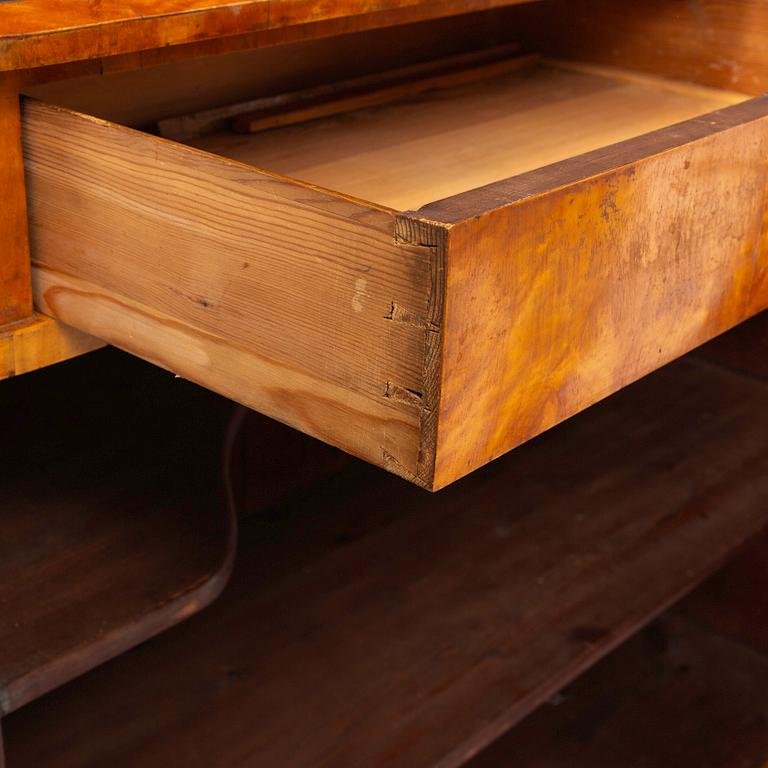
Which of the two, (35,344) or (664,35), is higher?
(664,35)

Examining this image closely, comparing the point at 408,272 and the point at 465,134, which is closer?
the point at 408,272

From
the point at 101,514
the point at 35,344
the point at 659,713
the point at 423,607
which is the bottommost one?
the point at 659,713

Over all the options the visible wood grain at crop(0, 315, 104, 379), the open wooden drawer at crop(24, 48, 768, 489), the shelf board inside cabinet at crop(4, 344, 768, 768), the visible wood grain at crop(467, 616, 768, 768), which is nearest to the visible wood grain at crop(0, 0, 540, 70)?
the open wooden drawer at crop(24, 48, 768, 489)

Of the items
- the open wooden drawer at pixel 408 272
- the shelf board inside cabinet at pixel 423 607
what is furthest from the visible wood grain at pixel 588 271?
the shelf board inside cabinet at pixel 423 607

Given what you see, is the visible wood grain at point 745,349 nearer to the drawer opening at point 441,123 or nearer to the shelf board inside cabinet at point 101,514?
the drawer opening at point 441,123

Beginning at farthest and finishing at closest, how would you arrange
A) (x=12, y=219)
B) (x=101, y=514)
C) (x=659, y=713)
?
(x=659, y=713), (x=101, y=514), (x=12, y=219)

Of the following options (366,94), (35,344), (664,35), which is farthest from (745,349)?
(35,344)

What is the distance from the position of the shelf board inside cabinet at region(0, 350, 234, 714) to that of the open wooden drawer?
0.18 m

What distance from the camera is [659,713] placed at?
1.46m

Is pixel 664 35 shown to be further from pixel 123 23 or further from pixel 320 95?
pixel 123 23

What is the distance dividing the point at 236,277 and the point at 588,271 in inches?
7.2

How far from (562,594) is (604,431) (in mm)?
369

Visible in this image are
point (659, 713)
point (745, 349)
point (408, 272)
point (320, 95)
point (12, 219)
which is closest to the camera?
point (408, 272)

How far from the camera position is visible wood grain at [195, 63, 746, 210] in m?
0.81
